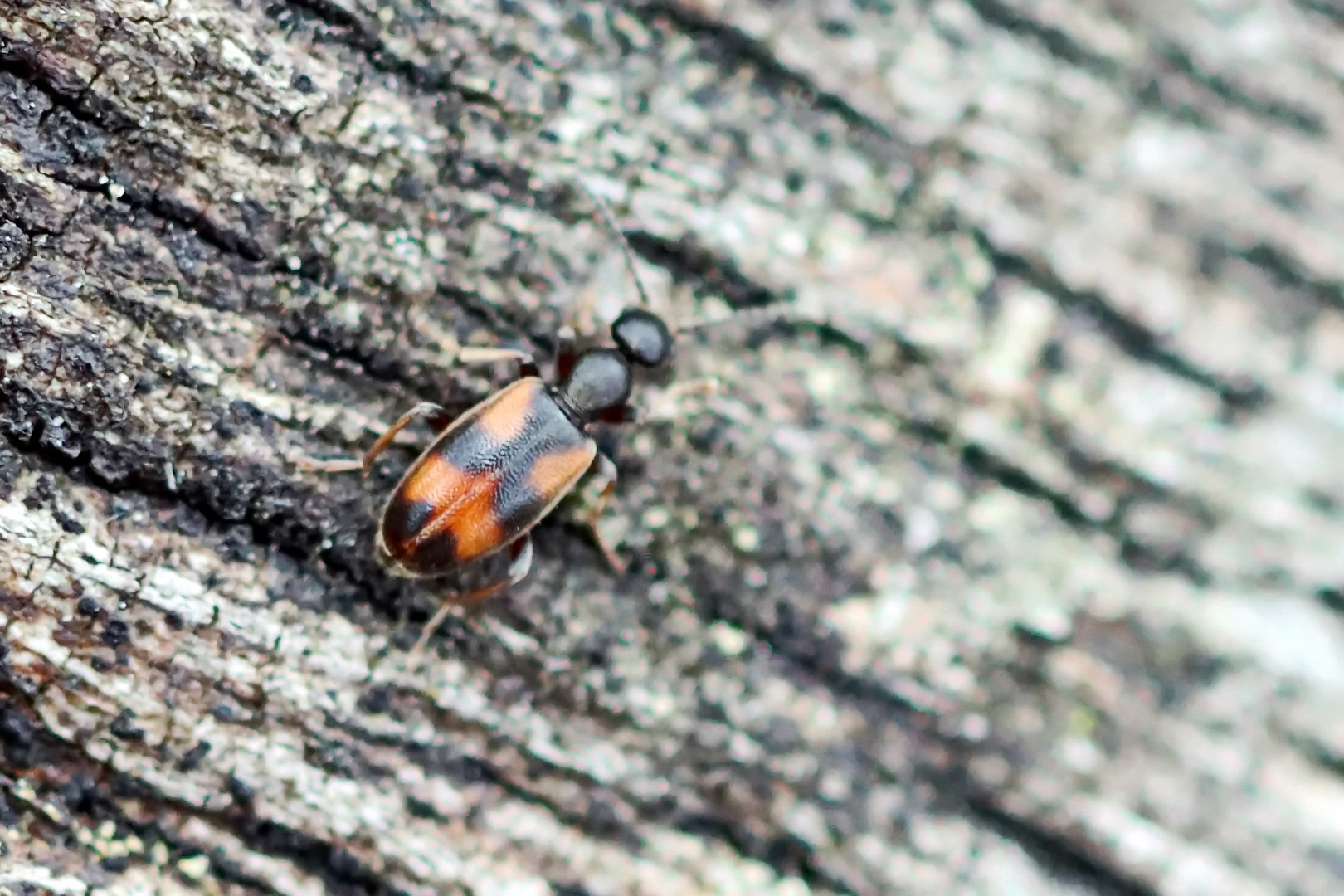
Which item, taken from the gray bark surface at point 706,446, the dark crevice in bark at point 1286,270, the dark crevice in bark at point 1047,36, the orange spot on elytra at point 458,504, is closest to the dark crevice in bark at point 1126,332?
the gray bark surface at point 706,446

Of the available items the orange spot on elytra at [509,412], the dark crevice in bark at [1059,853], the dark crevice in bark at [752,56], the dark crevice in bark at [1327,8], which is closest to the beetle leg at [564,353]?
the orange spot on elytra at [509,412]

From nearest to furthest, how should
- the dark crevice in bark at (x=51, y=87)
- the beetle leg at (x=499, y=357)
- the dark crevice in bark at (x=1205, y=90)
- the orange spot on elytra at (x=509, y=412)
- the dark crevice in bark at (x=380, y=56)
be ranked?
1. the dark crevice in bark at (x=51, y=87)
2. the dark crevice in bark at (x=380, y=56)
3. the beetle leg at (x=499, y=357)
4. the orange spot on elytra at (x=509, y=412)
5. the dark crevice in bark at (x=1205, y=90)

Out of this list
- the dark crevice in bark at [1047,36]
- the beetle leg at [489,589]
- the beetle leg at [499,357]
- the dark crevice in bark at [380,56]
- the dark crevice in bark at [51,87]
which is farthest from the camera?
the dark crevice in bark at [1047,36]

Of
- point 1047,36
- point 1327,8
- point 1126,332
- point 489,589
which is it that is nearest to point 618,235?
point 489,589

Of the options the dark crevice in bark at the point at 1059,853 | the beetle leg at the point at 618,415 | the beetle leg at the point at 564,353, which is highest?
the beetle leg at the point at 564,353

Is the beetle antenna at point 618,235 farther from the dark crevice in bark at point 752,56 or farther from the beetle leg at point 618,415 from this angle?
the dark crevice in bark at point 752,56

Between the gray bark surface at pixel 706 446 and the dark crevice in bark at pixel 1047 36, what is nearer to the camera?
the gray bark surface at pixel 706 446

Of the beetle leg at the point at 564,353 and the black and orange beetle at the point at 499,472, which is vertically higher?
the beetle leg at the point at 564,353

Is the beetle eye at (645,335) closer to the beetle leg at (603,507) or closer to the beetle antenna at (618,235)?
the beetle antenna at (618,235)
